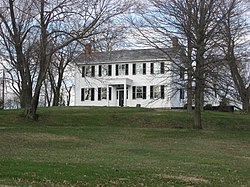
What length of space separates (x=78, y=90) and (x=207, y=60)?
1222 inches

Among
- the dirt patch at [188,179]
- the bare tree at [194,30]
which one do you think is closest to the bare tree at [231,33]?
the bare tree at [194,30]

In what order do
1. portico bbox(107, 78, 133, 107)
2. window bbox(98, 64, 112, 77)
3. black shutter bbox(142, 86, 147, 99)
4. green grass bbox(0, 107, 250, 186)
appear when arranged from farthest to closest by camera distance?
window bbox(98, 64, 112, 77) → black shutter bbox(142, 86, 147, 99) → portico bbox(107, 78, 133, 107) → green grass bbox(0, 107, 250, 186)

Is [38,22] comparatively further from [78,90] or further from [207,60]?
[78,90]

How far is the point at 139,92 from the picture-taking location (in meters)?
54.8

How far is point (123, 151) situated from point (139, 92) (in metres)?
35.4

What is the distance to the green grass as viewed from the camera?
11312 millimetres

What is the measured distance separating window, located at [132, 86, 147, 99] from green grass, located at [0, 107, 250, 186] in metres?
15.5

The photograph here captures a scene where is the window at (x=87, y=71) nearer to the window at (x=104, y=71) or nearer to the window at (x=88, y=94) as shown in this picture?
the window at (x=104, y=71)

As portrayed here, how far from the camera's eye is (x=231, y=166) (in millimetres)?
15523

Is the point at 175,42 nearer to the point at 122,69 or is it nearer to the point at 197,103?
the point at 197,103

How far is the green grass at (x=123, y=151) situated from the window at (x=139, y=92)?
50.7ft

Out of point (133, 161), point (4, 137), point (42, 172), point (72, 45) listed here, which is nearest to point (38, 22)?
point (72, 45)

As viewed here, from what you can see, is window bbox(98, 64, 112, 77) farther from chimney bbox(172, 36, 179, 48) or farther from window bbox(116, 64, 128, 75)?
chimney bbox(172, 36, 179, 48)

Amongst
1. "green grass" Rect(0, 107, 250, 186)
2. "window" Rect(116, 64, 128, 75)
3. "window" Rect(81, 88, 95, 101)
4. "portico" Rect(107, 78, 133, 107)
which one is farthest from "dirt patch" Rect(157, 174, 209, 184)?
"window" Rect(81, 88, 95, 101)
